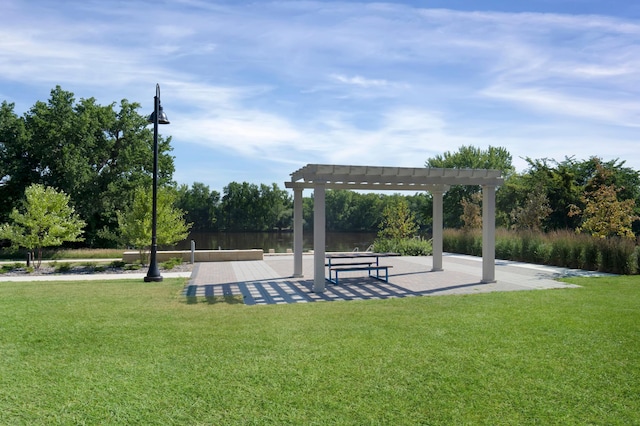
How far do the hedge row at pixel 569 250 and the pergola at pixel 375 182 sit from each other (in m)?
5.44

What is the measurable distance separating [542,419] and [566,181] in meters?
26.7

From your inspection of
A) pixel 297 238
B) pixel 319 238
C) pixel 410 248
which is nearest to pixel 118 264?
pixel 297 238

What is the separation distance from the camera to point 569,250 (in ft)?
53.8

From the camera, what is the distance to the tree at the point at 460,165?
4369 cm

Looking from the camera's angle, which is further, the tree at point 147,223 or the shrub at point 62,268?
the tree at point 147,223

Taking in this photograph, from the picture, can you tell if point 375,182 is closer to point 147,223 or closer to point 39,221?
point 147,223

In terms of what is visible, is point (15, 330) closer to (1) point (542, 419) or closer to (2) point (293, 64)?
(1) point (542, 419)

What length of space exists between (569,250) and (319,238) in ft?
34.9

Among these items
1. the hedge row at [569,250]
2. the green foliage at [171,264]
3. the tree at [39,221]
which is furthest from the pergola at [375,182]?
the tree at [39,221]

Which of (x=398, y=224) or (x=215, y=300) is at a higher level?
(x=398, y=224)

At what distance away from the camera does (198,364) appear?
514 cm

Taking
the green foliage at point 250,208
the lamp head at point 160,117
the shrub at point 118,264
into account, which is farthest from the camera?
the green foliage at point 250,208

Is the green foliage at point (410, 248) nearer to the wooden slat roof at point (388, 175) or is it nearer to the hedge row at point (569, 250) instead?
the hedge row at point (569, 250)

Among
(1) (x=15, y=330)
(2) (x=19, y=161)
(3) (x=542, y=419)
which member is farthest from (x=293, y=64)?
(2) (x=19, y=161)
